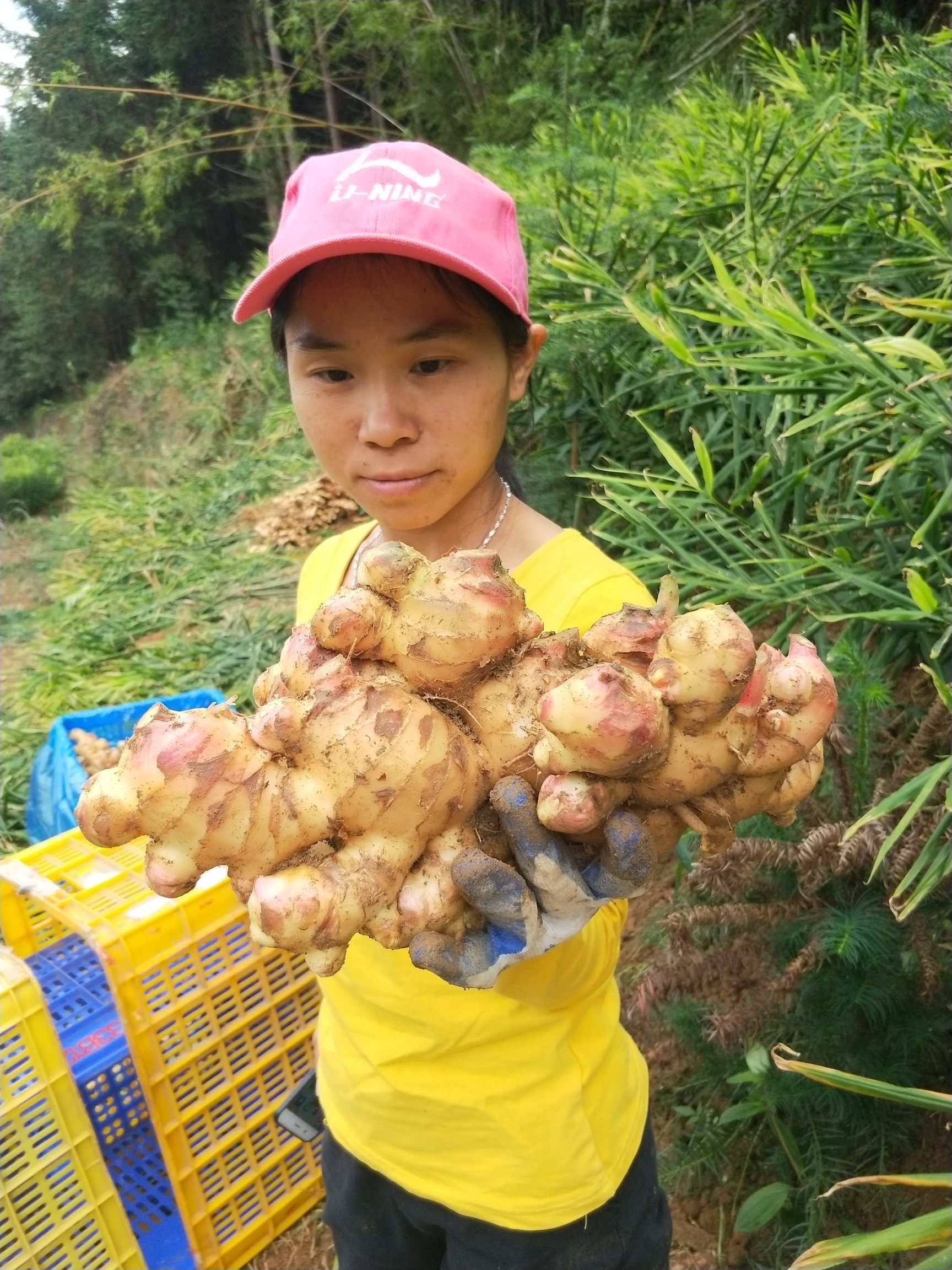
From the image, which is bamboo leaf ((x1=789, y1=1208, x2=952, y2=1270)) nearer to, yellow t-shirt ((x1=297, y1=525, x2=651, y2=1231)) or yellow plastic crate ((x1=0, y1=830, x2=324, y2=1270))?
yellow t-shirt ((x1=297, y1=525, x2=651, y2=1231))

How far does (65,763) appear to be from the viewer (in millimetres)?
2652

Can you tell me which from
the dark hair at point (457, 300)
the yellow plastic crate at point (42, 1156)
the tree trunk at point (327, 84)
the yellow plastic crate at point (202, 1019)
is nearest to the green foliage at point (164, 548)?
the yellow plastic crate at point (202, 1019)

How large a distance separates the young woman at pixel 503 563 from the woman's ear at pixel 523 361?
0.05m

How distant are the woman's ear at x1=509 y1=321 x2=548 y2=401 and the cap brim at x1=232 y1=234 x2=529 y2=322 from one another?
10cm

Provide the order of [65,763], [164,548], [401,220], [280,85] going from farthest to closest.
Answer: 1. [280,85]
2. [164,548]
3. [65,763]
4. [401,220]

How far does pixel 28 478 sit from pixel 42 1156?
820cm

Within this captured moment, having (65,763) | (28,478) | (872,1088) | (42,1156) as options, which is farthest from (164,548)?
(872,1088)

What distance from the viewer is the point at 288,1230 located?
1942 millimetres

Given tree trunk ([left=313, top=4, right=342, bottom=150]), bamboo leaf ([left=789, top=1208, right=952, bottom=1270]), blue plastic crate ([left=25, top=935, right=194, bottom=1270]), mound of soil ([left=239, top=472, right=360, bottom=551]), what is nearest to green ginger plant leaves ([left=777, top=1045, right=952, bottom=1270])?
bamboo leaf ([left=789, top=1208, right=952, bottom=1270])

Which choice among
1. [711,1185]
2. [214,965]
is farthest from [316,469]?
[711,1185]

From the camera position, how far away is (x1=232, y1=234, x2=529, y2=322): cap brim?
100 cm

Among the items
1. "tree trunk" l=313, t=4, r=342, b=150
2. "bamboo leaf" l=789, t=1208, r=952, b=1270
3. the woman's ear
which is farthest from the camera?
"tree trunk" l=313, t=4, r=342, b=150

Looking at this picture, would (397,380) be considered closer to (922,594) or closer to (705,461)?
(705,461)

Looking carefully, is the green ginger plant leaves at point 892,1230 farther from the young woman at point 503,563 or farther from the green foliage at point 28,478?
the green foliage at point 28,478
